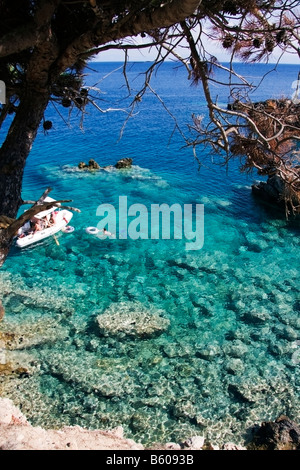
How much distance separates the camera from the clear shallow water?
27.5ft

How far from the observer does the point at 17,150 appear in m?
4.54

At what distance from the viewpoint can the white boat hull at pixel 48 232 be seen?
15517mm

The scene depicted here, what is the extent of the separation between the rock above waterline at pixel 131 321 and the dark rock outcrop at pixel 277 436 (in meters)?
4.02

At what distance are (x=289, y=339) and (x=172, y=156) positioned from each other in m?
22.1

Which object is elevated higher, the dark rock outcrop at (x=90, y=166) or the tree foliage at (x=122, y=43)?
the tree foliage at (x=122, y=43)

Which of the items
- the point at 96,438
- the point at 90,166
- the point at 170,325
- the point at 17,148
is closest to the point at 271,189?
the point at 90,166

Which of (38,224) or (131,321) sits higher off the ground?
(38,224)

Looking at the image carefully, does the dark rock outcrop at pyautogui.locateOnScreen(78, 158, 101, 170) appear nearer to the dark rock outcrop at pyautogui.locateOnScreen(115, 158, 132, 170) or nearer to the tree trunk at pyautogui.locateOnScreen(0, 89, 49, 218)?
the dark rock outcrop at pyautogui.locateOnScreen(115, 158, 132, 170)

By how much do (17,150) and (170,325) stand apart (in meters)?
8.13

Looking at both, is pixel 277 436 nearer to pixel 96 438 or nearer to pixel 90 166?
pixel 96 438

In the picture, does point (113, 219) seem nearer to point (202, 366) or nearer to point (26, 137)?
point (202, 366)

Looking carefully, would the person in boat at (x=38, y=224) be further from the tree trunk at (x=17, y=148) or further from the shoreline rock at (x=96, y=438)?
the tree trunk at (x=17, y=148)

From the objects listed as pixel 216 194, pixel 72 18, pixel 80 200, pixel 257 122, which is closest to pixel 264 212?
pixel 216 194

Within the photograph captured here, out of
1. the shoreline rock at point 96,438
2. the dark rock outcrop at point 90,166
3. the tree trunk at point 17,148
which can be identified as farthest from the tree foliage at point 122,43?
the dark rock outcrop at point 90,166
